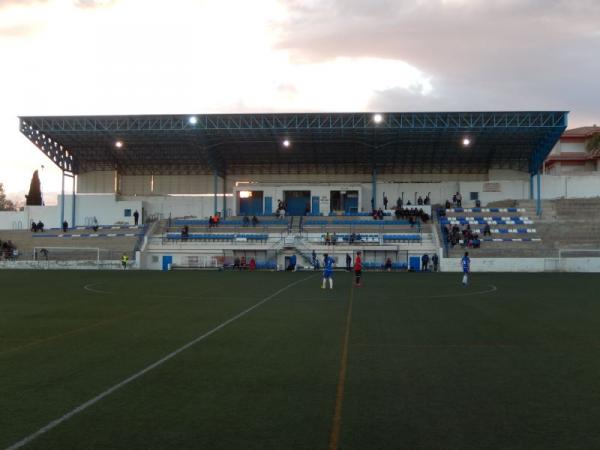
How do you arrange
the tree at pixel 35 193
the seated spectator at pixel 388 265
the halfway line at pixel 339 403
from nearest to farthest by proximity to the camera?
the halfway line at pixel 339 403 < the seated spectator at pixel 388 265 < the tree at pixel 35 193

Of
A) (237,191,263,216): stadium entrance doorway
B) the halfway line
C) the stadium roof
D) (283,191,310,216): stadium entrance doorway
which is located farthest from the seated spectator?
the halfway line

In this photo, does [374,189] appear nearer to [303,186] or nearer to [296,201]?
[303,186]

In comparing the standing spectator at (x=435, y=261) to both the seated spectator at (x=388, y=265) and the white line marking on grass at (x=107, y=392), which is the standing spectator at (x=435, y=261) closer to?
the seated spectator at (x=388, y=265)

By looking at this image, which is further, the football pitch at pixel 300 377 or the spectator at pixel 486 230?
the spectator at pixel 486 230

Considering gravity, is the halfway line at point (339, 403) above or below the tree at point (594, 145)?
below

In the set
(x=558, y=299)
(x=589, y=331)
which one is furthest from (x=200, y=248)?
(x=589, y=331)

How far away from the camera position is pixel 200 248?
52.4 meters

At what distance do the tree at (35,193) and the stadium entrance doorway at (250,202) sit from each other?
1595 inches

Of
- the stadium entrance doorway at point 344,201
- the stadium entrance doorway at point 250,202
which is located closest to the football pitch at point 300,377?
the stadium entrance doorway at point 344,201

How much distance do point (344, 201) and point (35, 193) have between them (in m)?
52.7

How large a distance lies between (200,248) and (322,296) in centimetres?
3025

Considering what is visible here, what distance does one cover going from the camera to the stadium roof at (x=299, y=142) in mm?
57531

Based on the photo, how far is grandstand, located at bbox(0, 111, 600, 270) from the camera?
5266cm

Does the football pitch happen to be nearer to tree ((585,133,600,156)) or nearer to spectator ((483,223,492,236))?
→ spectator ((483,223,492,236))
